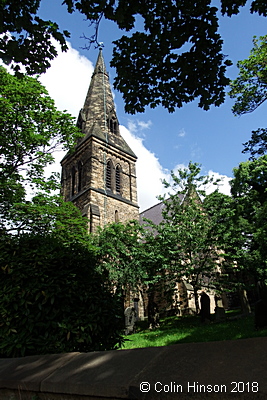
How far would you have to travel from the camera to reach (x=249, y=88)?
39.1 ft

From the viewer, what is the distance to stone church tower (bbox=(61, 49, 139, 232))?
24734mm

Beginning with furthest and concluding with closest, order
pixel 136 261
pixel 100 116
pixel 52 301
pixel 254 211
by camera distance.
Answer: pixel 100 116, pixel 254 211, pixel 136 261, pixel 52 301

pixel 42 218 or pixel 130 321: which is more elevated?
pixel 42 218

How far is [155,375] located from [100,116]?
33.1 meters

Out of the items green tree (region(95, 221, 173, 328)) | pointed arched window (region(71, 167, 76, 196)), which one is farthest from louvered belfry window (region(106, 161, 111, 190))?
green tree (region(95, 221, 173, 328))

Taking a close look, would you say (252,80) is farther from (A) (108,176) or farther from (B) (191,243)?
(A) (108,176)

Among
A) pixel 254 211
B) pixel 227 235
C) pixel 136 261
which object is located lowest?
pixel 136 261

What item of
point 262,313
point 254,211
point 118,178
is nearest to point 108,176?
point 118,178

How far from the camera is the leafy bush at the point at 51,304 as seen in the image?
3320 mm

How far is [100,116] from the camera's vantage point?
32.4 metres

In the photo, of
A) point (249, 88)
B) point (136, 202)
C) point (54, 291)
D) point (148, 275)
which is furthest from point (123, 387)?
point (136, 202)

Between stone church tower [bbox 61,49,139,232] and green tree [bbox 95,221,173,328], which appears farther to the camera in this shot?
stone church tower [bbox 61,49,139,232]

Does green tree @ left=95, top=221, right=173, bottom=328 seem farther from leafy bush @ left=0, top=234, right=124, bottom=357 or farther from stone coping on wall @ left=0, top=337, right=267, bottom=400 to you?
stone coping on wall @ left=0, top=337, right=267, bottom=400

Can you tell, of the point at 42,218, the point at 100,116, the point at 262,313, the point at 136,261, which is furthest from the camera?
the point at 100,116
